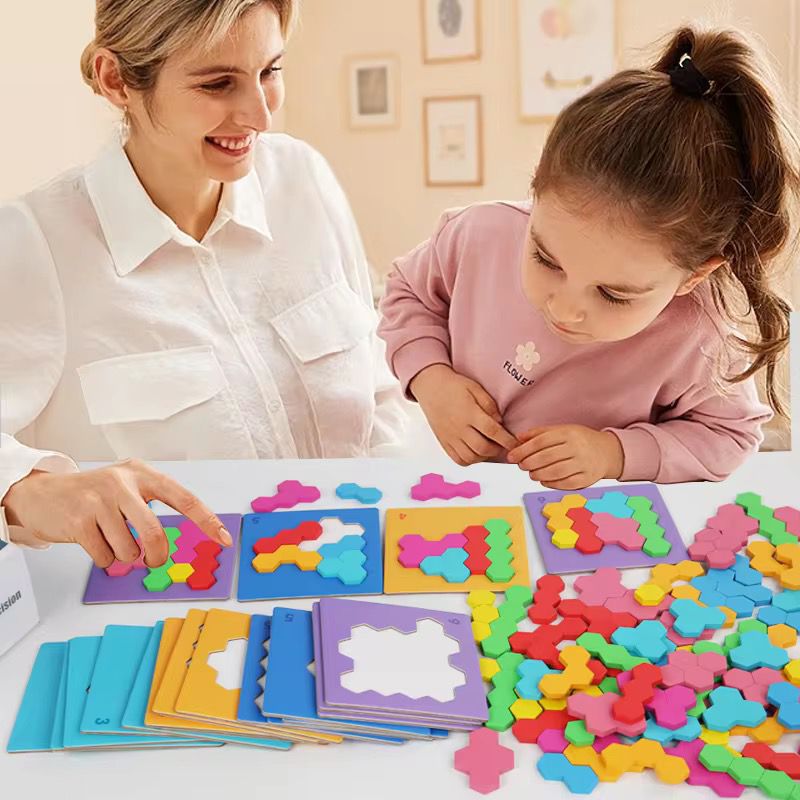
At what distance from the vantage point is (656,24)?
3348 mm

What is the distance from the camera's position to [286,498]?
120cm

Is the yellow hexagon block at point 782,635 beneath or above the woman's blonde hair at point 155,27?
beneath

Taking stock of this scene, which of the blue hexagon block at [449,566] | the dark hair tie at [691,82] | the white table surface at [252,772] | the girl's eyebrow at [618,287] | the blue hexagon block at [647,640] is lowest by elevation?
the white table surface at [252,772]

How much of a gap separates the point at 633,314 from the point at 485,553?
315 millimetres

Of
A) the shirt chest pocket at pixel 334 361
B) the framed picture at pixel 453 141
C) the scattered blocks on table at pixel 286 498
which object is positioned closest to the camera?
the scattered blocks on table at pixel 286 498

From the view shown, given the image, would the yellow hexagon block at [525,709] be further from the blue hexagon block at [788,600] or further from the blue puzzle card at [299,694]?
the blue hexagon block at [788,600]

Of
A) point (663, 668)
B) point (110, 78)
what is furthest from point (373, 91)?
point (663, 668)

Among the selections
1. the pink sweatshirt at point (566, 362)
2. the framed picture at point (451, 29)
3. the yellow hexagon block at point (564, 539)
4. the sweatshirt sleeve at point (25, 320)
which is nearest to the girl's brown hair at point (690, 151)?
the pink sweatshirt at point (566, 362)

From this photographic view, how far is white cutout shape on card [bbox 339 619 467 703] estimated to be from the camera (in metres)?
0.86

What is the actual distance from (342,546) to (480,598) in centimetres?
18

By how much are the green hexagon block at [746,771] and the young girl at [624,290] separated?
0.48 m

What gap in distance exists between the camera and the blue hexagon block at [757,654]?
894 millimetres

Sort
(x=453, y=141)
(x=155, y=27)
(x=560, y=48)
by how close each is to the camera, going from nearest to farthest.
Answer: (x=155, y=27) < (x=560, y=48) < (x=453, y=141)

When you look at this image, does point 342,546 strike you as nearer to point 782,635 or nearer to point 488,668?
point 488,668
